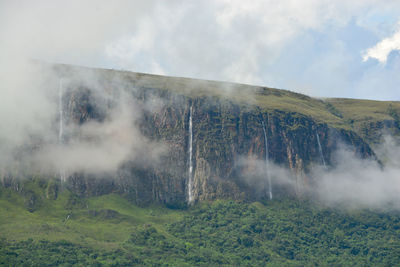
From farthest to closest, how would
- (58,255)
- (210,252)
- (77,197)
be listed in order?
1. (77,197)
2. (210,252)
3. (58,255)

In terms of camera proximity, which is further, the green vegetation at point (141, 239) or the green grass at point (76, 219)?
the green grass at point (76, 219)

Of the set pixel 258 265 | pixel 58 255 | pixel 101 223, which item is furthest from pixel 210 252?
pixel 58 255

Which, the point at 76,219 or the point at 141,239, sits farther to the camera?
the point at 76,219

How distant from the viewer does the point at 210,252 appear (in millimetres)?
178500

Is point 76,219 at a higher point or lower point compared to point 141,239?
higher

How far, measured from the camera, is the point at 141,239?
175 meters

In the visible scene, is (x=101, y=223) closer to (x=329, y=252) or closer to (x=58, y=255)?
(x=58, y=255)

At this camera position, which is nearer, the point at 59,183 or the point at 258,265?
the point at 258,265

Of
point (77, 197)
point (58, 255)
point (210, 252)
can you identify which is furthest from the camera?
point (77, 197)

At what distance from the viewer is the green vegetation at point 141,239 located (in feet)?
529

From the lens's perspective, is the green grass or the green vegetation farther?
the green grass

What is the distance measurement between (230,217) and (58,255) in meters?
56.3

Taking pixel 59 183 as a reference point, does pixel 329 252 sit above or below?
below

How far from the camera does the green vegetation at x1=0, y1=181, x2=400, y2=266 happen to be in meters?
161
